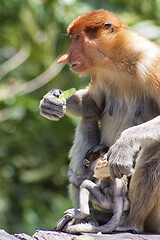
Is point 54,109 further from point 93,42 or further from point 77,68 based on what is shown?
point 93,42

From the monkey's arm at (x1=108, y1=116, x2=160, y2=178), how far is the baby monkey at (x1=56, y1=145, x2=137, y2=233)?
0.17 meters

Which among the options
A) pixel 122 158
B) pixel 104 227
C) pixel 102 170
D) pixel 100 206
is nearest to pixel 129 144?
pixel 122 158

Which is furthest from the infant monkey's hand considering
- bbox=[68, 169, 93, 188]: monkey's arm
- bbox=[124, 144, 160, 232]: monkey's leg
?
bbox=[68, 169, 93, 188]: monkey's arm

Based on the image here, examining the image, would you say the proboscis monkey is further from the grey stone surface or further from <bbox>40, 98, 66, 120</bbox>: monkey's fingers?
the grey stone surface

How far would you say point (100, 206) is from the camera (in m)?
4.20

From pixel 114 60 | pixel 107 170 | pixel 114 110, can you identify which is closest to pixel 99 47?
pixel 114 60

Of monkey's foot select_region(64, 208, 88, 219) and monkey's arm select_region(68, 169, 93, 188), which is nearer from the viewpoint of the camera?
monkey's foot select_region(64, 208, 88, 219)

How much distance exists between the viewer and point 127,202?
417 centimetres

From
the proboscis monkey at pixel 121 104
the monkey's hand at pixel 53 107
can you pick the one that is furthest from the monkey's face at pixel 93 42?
the monkey's hand at pixel 53 107

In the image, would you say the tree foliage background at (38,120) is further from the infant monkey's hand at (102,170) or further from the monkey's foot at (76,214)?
the infant monkey's hand at (102,170)

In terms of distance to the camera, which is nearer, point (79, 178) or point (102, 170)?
point (102, 170)

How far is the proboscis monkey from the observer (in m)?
4.06

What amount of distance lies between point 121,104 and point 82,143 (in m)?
0.56

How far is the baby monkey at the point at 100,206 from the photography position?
4082 mm
